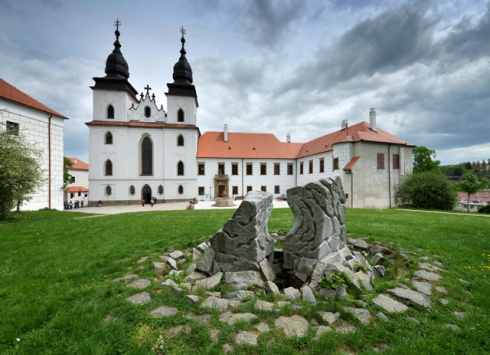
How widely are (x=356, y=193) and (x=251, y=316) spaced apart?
21.8m

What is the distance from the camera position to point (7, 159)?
10375 mm

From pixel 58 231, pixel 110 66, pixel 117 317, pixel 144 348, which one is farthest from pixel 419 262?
pixel 110 66

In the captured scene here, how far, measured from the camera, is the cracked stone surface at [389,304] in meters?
3.26

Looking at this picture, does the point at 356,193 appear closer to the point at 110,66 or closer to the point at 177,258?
the point at 177,258

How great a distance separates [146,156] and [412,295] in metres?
28.7

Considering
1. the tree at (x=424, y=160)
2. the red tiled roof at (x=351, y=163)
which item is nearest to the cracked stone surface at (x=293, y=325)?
the red tiled roof at (x=351, y=163)

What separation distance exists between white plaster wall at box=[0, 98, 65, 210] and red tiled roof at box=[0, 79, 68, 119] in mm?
302

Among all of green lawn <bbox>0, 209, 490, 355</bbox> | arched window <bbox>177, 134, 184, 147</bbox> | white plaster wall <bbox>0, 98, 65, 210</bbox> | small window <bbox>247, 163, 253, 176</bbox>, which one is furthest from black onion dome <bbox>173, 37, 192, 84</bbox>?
green lawn <bbox>0, 209, 490, 355</bbox>

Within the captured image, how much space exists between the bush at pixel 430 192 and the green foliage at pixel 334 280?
75.5 feet

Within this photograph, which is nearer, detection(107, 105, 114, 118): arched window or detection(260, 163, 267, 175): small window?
detection(107, 105, 114, 118): arched window

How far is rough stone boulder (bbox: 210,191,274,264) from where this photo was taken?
4793mm

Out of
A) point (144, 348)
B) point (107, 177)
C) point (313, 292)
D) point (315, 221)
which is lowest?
point (313, 292)

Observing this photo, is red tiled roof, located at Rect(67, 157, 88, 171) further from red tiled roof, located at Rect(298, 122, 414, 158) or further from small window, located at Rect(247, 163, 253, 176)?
red tiled roof, located at Rect(298, 122, 414, 158)

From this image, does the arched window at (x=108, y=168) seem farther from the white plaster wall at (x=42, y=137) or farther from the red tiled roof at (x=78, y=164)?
the red tiled roof at (x=78, y=164)
